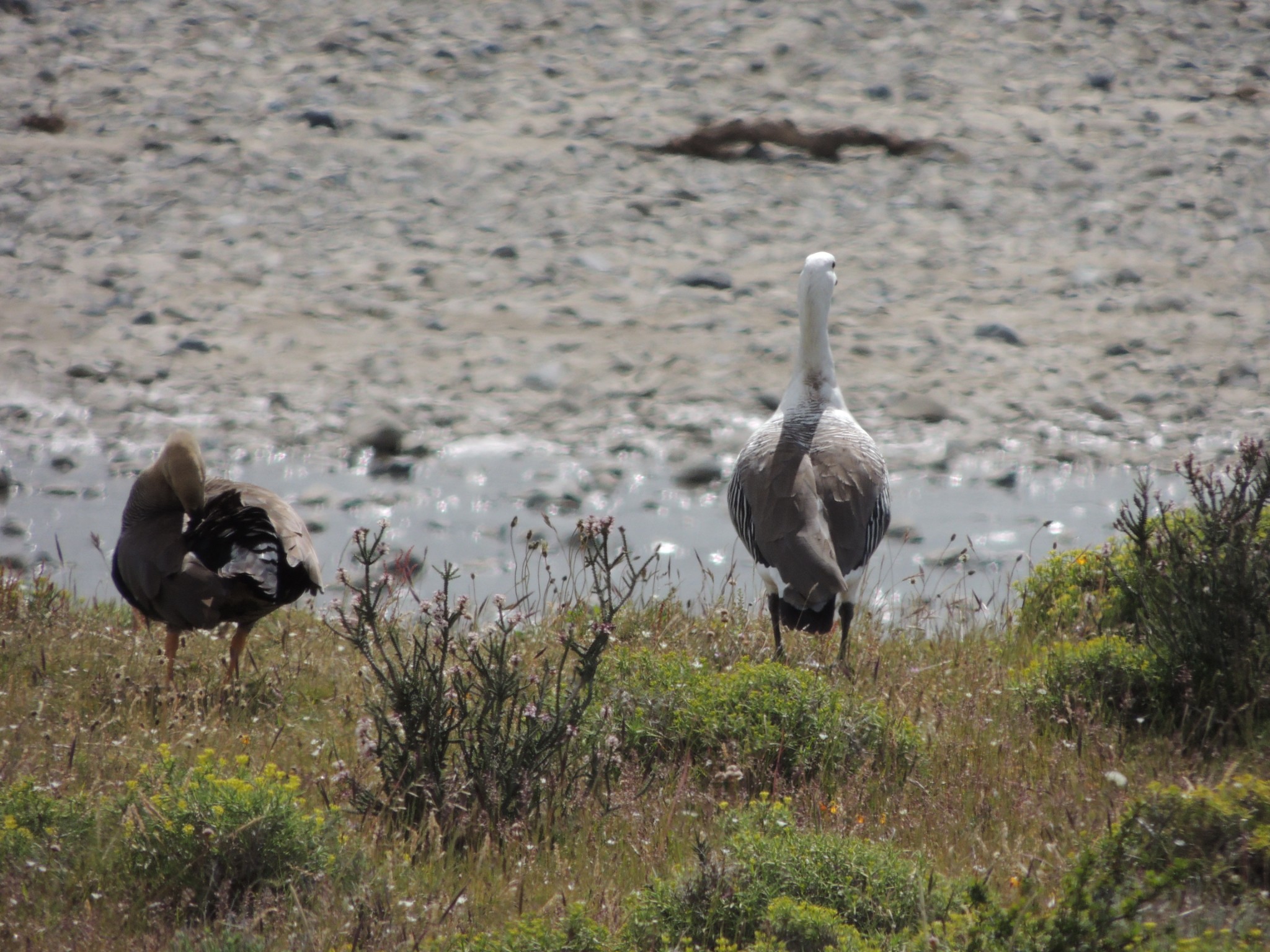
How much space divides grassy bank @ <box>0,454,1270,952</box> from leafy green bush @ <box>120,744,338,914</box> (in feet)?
0.04

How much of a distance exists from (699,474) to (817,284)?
3323 mm

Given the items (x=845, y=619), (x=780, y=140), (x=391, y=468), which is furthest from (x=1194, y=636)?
(x=780, y=140)

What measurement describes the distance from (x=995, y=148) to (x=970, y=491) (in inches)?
307

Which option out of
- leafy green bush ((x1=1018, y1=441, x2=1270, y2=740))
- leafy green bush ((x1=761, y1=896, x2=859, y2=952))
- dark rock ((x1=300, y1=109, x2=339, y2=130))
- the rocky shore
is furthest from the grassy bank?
dark rock ((x1=300, y1=109, x2=339, y2=130))

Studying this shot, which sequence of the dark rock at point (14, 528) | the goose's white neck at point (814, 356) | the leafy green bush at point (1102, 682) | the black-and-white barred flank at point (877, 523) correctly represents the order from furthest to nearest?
the dark rock at point (14, 528) → the goose's white neck at point (814, 356) → the black-and-white barred flank at point (877, 523) → the leafy green bush at point (1102, 682)

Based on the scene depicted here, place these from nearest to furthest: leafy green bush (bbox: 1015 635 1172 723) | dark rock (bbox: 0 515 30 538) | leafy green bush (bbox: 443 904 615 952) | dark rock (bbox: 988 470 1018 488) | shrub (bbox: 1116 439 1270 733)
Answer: leafy green bush (bbox: 443 904 615 952)
shrub (bbox: 1116 439 1270 733)
leafy green bush (bbox: 1015 635 1172 723)
dark rock (bbox: 0 515 30 538)
dark rock (bbox: 988 470 1018 488)

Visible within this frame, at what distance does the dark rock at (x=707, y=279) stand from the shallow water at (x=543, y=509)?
11.3ft

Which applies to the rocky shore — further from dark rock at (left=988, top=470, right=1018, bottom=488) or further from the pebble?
dark rock at (left=988, top=470, right=1018, bottom=488)

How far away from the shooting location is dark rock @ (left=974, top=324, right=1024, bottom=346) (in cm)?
1370

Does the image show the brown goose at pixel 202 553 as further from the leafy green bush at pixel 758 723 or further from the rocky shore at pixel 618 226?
the rocky shore at pixel 618 226

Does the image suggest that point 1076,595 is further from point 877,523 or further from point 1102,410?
point 1102,410

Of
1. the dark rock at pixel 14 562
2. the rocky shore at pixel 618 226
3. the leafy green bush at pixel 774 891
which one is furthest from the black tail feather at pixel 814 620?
the rocky shore at pixel 618 226

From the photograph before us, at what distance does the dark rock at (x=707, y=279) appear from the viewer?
14.6 meters

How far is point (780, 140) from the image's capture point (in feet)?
57.7
